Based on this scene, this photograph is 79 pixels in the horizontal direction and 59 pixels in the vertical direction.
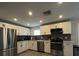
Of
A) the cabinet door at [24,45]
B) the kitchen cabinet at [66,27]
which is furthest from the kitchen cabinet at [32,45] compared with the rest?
the kitchen cabinet at [66,27]

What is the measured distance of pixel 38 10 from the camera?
4.45 ft

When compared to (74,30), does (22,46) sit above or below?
below

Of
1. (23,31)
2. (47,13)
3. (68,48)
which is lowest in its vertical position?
(68,48)

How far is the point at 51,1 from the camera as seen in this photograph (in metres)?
1.31

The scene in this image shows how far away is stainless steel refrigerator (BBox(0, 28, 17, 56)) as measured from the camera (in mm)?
1344

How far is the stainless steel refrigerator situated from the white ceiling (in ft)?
0.57

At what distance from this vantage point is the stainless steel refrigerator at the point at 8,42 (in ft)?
4.41

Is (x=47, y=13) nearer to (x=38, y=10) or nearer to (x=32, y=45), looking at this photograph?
(x=38, y=10)

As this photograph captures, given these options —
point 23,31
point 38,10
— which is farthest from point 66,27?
point 23,31

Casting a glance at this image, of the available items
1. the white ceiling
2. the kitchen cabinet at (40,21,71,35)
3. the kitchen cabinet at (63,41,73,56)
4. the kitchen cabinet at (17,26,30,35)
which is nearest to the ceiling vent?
the white ceiling

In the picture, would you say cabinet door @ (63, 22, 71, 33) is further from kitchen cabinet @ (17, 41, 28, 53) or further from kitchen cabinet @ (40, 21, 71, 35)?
kitchen cabinet @ (17, 41, 28, 53)

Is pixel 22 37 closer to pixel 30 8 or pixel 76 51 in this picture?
pixel 30 8

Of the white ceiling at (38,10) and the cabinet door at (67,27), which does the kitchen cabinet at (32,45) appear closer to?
the white ceiling at (38,10)

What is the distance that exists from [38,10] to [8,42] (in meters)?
0.64
